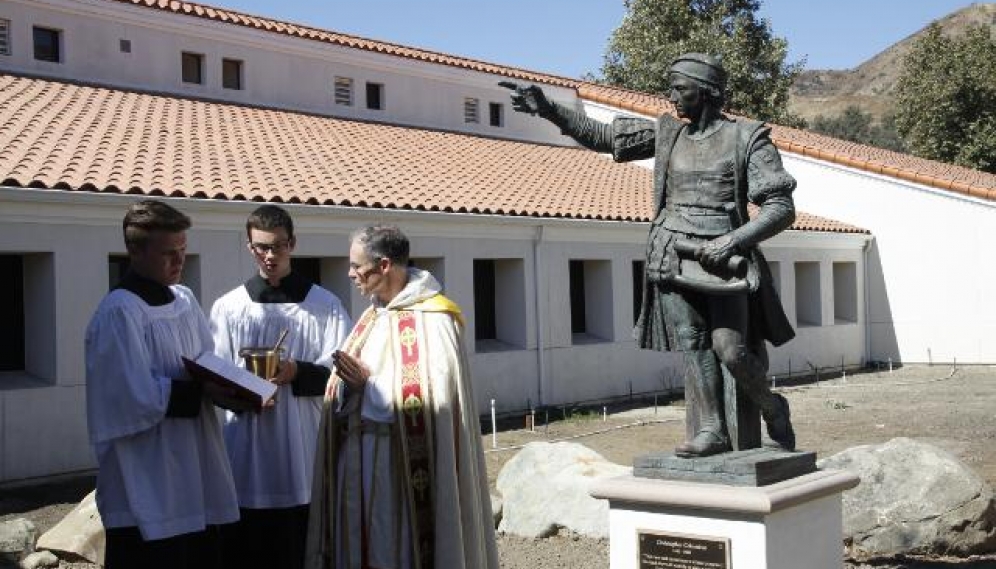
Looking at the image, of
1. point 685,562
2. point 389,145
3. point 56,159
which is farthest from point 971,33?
point 685,562

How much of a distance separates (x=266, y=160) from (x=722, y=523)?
1200 centimetres

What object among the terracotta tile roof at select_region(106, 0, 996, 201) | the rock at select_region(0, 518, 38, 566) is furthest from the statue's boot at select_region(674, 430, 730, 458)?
the terracotta tile roof at select_region(106, 0, 996, 201)

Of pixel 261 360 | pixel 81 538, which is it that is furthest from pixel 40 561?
pixel 261 360

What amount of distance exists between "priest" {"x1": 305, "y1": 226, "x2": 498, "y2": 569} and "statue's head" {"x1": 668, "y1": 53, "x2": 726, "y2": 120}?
62.9 inches

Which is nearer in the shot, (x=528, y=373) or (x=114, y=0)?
(x=528, y=373)

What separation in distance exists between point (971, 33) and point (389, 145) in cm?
2092

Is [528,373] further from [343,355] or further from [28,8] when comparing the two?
[343,355]

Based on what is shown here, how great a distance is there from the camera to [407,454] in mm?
4980

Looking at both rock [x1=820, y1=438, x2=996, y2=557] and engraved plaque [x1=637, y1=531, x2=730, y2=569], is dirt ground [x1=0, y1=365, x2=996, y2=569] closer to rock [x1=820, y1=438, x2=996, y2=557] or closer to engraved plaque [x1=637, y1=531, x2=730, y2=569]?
rock [x1=820, y1=438, x2=996, y2=557]

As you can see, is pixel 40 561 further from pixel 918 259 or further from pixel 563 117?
pixel 918 259

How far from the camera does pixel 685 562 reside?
5.40 metres

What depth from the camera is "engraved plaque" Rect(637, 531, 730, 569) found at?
17.4ft

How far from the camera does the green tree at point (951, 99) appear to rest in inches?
1289

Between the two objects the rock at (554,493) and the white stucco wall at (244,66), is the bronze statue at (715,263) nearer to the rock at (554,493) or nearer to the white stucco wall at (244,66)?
the rock at (554,493)
